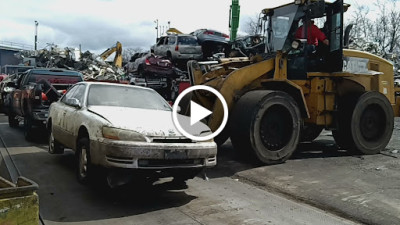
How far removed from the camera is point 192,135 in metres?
5.37

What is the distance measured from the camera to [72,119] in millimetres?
6359

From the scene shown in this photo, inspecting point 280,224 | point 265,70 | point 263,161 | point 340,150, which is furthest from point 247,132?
point 340,150

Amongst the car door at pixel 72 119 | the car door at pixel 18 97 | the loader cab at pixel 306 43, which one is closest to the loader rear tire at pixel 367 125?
the loader cab at pixel 306 43

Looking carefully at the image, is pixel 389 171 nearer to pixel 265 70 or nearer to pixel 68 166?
pixel 265 70

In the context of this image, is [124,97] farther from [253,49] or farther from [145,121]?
[253,49]

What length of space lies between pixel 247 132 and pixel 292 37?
103 inches

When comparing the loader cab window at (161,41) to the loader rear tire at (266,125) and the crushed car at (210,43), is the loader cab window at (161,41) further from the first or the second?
the loader rear tire at (266,125)

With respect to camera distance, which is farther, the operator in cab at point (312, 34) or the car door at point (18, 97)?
the car door at point (18, 97)

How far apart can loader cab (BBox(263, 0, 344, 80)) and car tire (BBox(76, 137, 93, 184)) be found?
4.66m

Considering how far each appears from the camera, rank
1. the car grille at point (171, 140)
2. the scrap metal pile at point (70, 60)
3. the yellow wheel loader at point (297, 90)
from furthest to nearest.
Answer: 1. the scrap metal pile at point (70, 60)
2. the yellow wheel loader at point (297, 90)
3. the car grille at point (171, 140)

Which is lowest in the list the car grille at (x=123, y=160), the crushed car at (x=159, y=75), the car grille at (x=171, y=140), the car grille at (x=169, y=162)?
the car grille at (x=169, y=162)

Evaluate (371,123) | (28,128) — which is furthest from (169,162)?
(28,128)

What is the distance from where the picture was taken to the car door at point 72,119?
241 inches

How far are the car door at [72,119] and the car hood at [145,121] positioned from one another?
0.35 m
